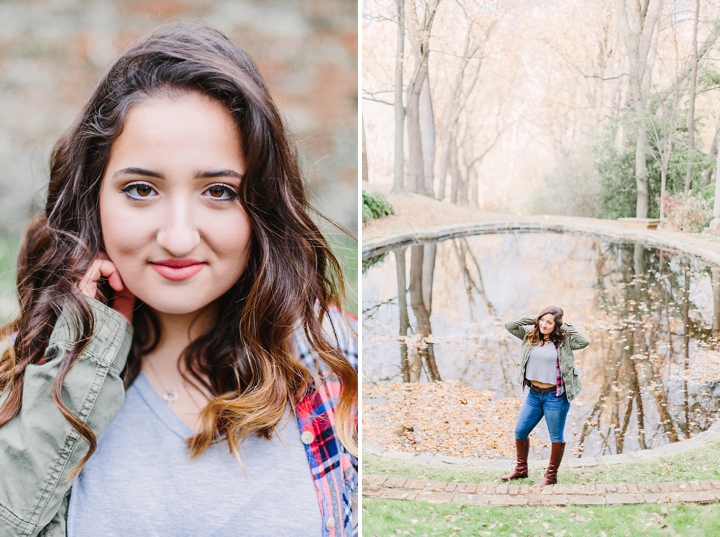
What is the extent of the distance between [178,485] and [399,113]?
154 cm

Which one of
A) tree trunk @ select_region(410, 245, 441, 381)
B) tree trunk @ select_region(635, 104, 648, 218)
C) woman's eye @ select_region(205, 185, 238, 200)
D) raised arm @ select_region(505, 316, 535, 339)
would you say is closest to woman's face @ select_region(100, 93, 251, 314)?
woman's eye @ select_region(205, 185, 238, 200)

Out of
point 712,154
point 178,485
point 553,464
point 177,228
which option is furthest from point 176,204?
point 712,154

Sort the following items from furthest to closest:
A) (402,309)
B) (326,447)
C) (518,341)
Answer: (402,309) < (518,341) < (326,447)

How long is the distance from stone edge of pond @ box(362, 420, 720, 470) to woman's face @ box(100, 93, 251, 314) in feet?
3.13

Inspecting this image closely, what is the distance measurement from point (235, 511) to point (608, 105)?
190 cm

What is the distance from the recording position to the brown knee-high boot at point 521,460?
2174mm

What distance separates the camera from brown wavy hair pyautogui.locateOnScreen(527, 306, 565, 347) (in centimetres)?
217

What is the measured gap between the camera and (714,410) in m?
2.12

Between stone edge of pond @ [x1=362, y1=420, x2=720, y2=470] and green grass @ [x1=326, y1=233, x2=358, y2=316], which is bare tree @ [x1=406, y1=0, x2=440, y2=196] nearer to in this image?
green grass @ [x1=326, y1=233, x2=358, y2=316]

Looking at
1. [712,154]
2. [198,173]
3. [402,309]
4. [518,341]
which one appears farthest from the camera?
[402,309]

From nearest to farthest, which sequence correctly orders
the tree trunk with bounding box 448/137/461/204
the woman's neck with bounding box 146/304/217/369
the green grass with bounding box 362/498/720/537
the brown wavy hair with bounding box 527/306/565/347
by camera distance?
the woman's neck with bounding box 146/304/217/369
the green grass with bounding box 362/498/720/537
the brown wavy hair with bounding box 527/306/565/347
the tree trunk with bounding box 448/137/461/204

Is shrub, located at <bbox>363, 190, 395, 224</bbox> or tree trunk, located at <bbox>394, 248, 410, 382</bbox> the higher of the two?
shrub, located at <bbox>363, 190, 395, 224</bbox>

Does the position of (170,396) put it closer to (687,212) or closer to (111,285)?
(111,285)

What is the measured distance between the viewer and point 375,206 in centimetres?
238
